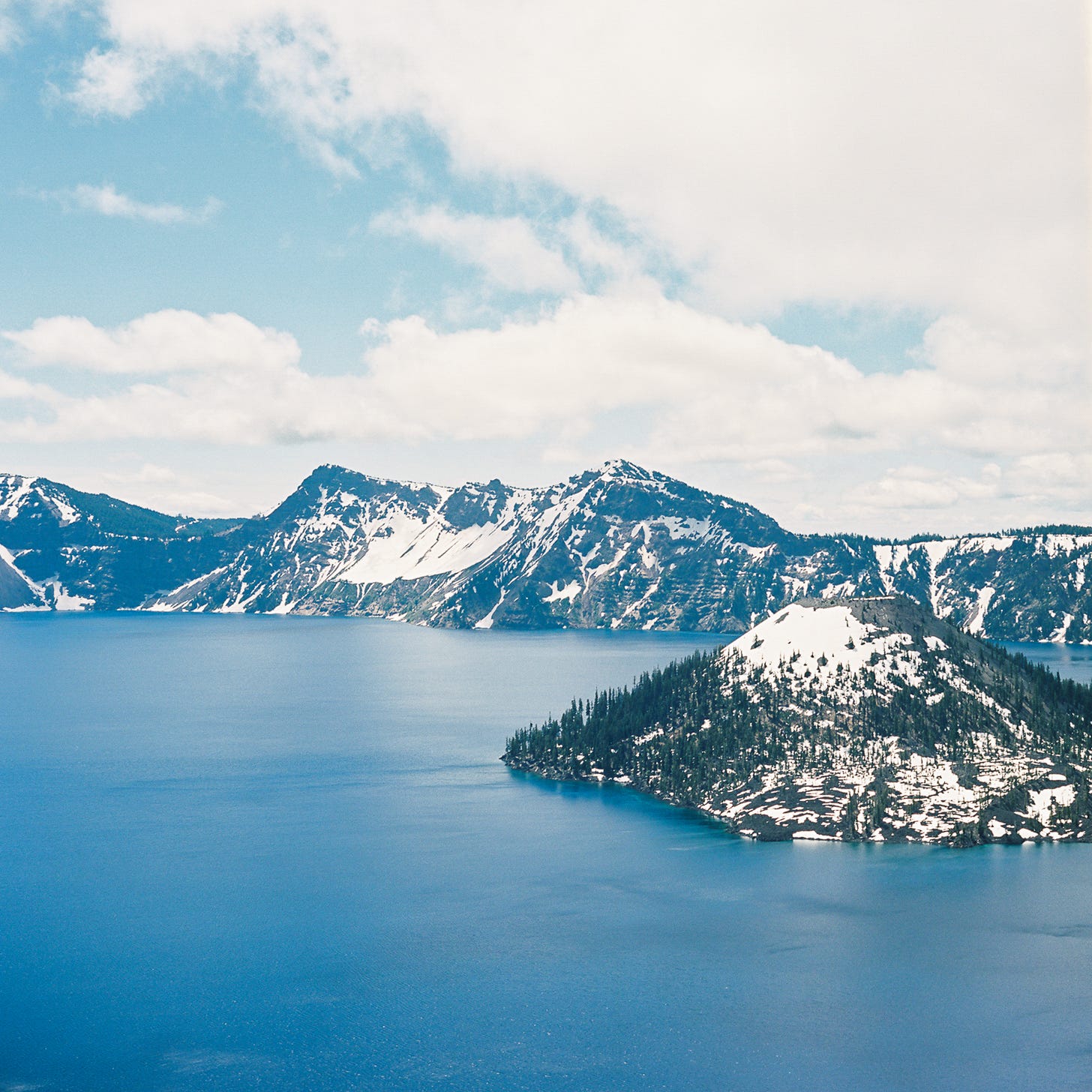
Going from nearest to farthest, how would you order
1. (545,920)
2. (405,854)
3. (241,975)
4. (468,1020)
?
(468,1020) < (241,975) < (545,920) < (405,854)

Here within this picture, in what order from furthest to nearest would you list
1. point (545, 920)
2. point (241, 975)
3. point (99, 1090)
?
point (545, 920), point (241, 975), point (99, 1090)

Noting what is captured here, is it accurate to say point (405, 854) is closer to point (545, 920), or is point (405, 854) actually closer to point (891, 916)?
point (545, 920)

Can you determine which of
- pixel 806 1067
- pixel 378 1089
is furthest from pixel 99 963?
pixel 806 1067

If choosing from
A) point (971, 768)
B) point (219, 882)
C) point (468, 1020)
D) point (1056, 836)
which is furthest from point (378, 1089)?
point (971, 768)

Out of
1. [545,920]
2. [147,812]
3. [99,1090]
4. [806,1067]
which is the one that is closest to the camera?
[99,1090]

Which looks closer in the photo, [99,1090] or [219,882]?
[99,1090]

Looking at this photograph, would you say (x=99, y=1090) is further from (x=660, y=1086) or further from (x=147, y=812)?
(x=147, y=812)

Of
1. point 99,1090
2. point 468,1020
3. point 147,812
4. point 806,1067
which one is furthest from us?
point 147,812

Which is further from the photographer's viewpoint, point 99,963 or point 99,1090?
point 99,963

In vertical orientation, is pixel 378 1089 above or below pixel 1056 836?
below
